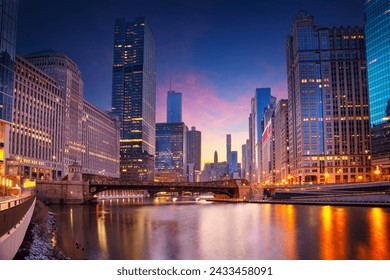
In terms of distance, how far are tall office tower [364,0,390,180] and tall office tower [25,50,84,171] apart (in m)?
119

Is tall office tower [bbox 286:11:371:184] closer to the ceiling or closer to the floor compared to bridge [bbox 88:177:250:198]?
closer to the ceiling

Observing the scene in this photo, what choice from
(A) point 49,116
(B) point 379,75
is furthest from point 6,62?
(B) point 379,75

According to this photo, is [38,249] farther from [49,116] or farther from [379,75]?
[49,116]

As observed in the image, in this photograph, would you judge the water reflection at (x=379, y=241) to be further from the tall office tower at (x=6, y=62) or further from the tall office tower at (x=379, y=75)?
the tall office tower at (x=379, y=75)

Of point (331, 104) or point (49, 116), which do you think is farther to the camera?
point (331, 104)

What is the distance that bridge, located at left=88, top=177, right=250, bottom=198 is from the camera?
350 feet

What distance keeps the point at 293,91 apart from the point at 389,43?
213 feet

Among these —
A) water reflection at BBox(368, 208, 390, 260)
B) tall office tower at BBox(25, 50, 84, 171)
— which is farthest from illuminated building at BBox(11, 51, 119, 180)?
water reflection at BBox(368, 208, 390, 260)

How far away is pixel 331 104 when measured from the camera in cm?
16225

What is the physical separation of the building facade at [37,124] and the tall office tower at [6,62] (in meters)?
45.8

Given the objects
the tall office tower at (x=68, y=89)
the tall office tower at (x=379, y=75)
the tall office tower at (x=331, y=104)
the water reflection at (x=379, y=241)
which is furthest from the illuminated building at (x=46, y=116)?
the tall office tower at (x=379, y=75)

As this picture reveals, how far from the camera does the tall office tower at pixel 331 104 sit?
15850 centimetres

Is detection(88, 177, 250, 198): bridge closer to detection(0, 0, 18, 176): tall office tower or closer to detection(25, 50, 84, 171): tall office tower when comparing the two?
detection(0, 0, 18, 176): tall office tower

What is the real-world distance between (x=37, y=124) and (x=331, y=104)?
119766 millimetres
